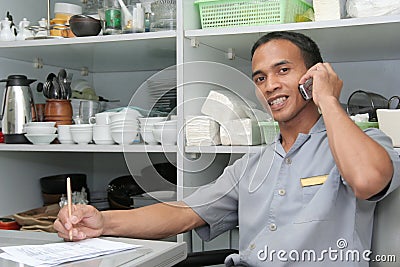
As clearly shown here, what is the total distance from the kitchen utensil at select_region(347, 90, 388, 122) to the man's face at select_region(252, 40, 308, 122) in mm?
349

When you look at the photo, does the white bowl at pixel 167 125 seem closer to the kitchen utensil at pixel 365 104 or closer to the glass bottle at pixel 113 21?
the glass bottle at pixel 113 21

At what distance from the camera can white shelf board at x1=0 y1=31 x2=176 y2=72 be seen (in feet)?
6.07

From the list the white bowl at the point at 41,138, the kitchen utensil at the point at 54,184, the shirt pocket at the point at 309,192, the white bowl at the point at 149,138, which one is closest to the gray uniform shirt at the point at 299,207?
the shirt pocket at the point at 309,192

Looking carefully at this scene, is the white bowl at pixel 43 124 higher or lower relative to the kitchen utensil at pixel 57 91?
lower

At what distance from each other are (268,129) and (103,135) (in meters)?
0.58

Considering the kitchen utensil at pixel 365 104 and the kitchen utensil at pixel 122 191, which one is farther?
the kitchen utensil at pixel 122 191

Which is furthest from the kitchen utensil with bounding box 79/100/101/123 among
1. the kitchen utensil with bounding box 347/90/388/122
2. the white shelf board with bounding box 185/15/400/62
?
the kitchen utensil with bounding box 347/90/388/122

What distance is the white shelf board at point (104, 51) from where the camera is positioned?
1.85 meters

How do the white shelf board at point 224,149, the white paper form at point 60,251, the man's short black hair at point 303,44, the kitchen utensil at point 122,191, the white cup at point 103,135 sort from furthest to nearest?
the kitchen utensil at point 122,191 < the white cup at point 103,135 < the white shelf board at point 224,149 < the man's short black hair at point 303,44 < the white paper form at point 60,251

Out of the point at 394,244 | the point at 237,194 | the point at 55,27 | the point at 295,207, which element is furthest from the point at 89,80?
the point at 394,244

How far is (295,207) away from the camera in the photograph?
4.47 ft

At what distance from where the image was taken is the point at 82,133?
6.27ft

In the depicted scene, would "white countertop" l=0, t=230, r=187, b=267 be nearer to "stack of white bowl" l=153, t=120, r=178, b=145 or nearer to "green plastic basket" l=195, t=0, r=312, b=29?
"stack of white bowl" l=153, t=120, r=178, b=145

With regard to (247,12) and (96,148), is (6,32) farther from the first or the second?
(247,12)
